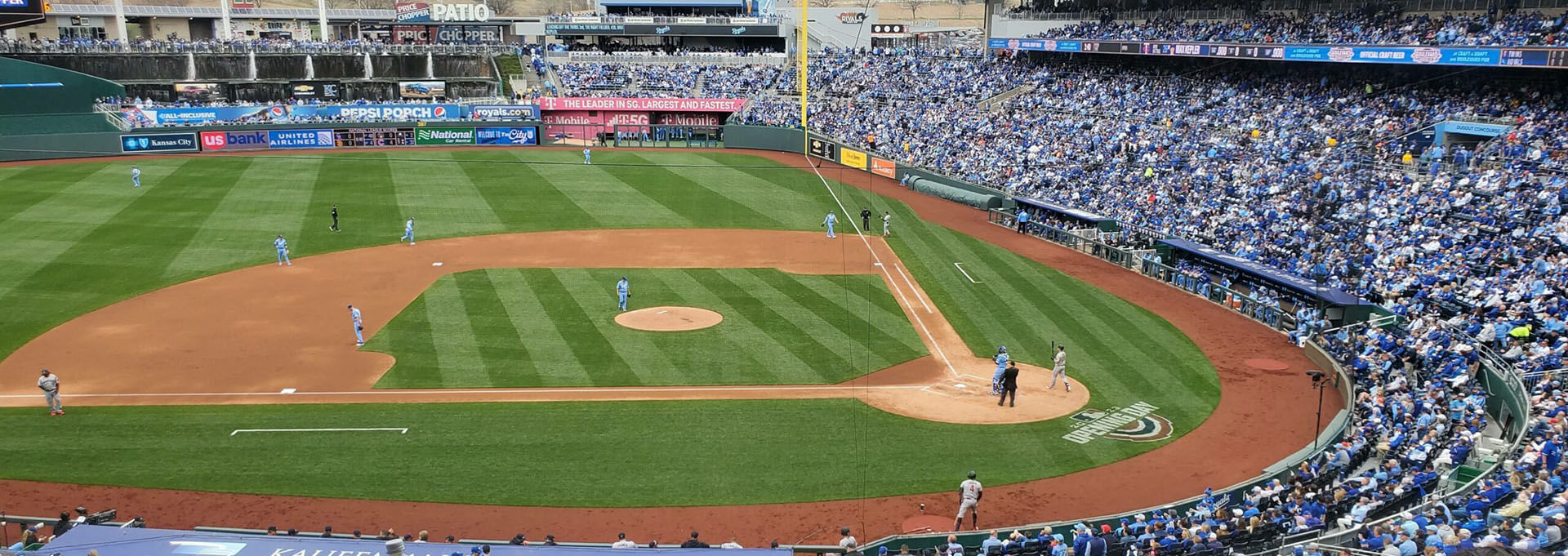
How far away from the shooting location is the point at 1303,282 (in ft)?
91.3

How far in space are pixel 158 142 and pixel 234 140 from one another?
11.9 ft

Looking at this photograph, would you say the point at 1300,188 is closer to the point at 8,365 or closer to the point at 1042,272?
the point at 1042,272

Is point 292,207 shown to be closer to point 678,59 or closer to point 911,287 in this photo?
point 911,287

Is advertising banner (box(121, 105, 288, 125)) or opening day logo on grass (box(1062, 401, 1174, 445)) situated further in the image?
advertising banner (box(121, 105, 288, 125))

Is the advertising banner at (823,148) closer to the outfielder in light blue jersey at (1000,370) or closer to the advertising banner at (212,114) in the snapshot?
the advertising banner at (212,114)

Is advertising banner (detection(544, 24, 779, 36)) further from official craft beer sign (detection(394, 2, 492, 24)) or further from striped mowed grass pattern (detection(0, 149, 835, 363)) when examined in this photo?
striped mowed grass pattern (detection(0, 149, 835, 363))

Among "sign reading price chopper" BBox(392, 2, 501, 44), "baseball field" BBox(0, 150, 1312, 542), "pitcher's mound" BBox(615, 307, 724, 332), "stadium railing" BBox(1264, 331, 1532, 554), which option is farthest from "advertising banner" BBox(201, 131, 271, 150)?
"stadium railing" BBox(1264, 331, 1532, 554)

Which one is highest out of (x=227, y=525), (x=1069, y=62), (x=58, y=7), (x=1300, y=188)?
(x=58, y=7)

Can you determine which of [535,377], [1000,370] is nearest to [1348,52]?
[1000,370]

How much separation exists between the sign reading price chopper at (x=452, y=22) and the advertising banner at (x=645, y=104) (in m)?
16.7

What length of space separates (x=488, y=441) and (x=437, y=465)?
49.1 inches

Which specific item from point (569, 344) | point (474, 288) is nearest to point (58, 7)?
point (474, 288)

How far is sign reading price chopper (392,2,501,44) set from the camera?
8062cm

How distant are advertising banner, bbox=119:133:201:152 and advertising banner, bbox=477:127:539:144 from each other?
15321 mm
